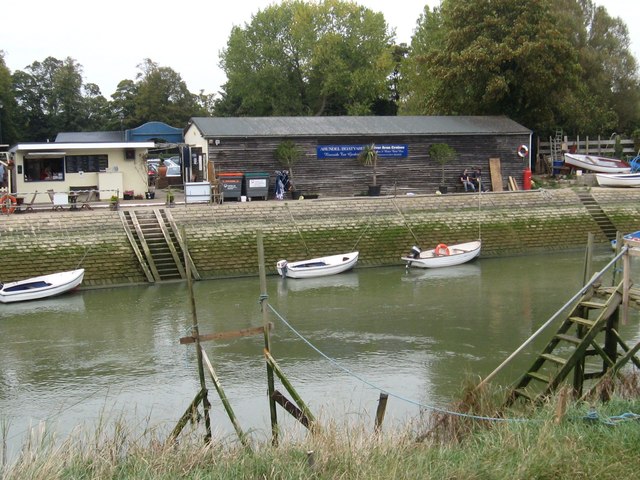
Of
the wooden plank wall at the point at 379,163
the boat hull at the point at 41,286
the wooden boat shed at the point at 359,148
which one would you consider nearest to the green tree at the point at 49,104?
the wooden boat shed at the point at 359,148

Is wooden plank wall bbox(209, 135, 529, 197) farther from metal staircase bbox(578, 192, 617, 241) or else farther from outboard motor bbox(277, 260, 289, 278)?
outboard motor bbox(277, 260, 289, 278)

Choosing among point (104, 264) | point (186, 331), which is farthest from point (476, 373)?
point (104, 264)

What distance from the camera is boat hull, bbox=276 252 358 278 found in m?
26.3

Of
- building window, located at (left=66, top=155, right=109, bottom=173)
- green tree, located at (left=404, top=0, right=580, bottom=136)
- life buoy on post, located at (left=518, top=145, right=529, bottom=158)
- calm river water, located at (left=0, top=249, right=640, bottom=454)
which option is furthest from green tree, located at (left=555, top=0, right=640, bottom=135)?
building window, located at (left=66, top=155, right=109, bottom=173)

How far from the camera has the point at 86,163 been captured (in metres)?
32.3

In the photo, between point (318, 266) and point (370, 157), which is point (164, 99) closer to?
point (370, 157)

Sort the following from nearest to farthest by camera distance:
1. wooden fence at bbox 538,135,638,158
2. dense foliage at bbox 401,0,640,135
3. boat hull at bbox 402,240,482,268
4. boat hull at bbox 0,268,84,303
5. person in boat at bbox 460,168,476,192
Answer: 1. boat hull at bbox 0,268,84,303
2. boat hull at bbox 402,240,482,268
3. person in boat at bbox 460,168,476,192
4. dense foliage at bbox 401,0,640,135
5. wooden fence at bbox 538,135,638,158

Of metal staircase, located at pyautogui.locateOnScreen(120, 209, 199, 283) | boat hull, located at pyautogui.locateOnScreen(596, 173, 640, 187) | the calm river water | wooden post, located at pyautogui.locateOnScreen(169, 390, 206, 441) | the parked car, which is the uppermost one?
the parked car

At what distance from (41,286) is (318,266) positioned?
8.82m

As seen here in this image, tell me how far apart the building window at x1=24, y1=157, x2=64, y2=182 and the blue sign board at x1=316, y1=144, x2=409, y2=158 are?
10.7 metres

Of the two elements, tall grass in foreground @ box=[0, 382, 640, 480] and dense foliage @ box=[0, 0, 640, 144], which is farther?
dense foliage @ box=[0, 0, 640, 144]

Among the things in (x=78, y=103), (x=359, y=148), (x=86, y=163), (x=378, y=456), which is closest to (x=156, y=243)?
(x=86, y=163)

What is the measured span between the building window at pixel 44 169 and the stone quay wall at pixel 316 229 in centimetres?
420

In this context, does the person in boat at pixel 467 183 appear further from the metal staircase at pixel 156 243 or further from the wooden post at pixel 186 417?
the wooden post at pixel 186 417
